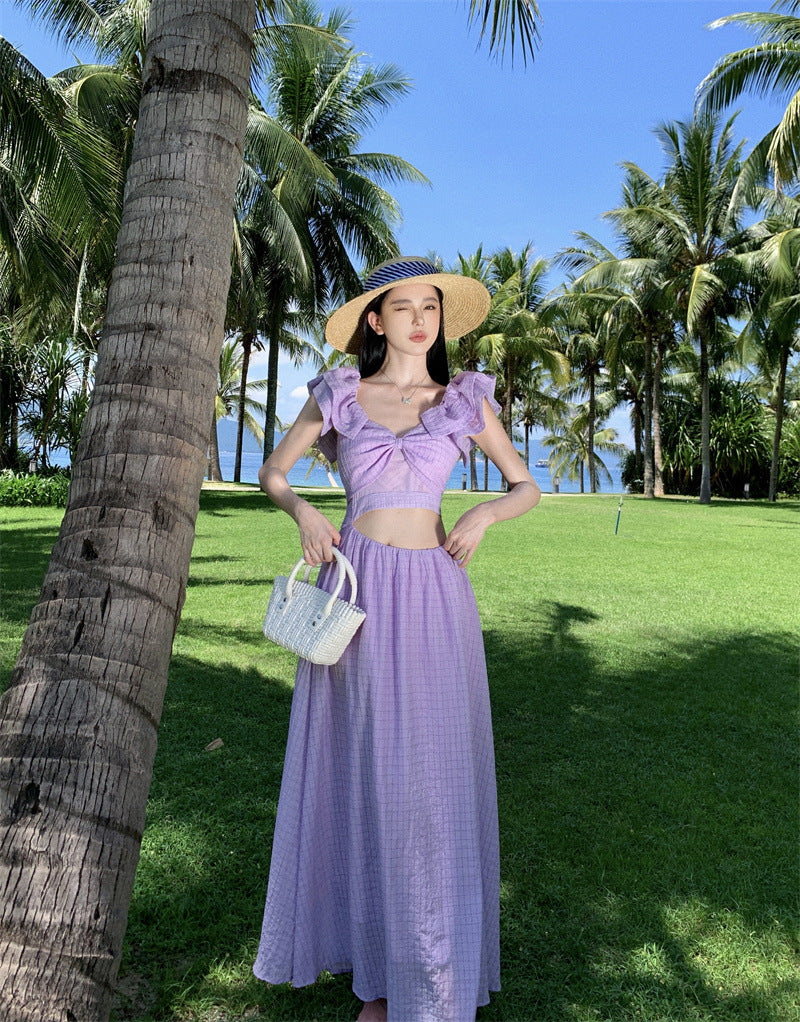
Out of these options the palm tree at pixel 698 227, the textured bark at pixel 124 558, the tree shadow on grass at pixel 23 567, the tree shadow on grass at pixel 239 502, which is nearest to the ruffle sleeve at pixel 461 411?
the textured bark at pixel 124 558

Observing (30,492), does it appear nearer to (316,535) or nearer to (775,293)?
(316,535)

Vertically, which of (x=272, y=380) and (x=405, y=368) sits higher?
(x=272, y=380)

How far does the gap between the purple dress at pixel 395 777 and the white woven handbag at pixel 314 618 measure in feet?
0.35

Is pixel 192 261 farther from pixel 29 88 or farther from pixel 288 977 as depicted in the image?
pixel 29 88

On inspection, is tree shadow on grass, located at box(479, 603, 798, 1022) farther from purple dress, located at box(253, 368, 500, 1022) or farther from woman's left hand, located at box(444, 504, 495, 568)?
woman's left hand, located at box(444, 504, 495, 568)

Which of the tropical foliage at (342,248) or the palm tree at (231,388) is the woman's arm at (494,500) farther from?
the palm tree at (231,388)

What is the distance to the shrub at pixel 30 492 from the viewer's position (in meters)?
17.2

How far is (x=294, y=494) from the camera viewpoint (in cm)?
237

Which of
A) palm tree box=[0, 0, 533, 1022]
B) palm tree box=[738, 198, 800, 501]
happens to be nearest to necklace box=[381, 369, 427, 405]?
palm tree box=[0, 0, 533, 1022]

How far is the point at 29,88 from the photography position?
9.64 meters

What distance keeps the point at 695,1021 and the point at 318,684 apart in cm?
147

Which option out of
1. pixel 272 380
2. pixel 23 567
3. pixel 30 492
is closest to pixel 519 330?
pixel 272 380

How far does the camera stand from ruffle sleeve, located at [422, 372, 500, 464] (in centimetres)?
238

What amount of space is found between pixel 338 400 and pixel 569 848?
2.16 meters
